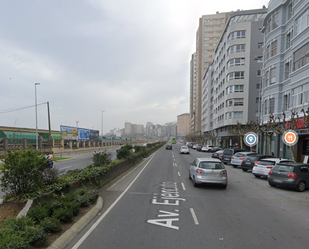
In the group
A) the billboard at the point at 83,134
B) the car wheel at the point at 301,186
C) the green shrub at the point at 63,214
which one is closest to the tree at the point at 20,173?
the green shrub at the point at 63,214

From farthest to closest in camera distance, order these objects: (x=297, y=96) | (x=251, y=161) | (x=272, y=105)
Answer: (x=272, y=105)
(x=297, y=96)
(x=251, y=161)

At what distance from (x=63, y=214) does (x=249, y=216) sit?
5330 mm

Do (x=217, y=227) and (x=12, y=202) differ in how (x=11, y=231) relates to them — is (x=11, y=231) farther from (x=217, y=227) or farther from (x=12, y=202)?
(x=217, y=227)

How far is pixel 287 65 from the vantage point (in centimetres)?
2405

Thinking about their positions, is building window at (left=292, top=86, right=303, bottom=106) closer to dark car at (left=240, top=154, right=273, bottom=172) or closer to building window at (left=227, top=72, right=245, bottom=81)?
dark car at (left=240, top=154, right=273, bottom=172)

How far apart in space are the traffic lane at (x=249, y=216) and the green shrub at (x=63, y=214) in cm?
340

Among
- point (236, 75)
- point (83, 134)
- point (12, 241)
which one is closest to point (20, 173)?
point (12, 241)

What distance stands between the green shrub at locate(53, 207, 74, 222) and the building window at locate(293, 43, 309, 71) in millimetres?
22445

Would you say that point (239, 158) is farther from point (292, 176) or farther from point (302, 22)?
point (302, 22)

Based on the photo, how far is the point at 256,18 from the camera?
46.8 m

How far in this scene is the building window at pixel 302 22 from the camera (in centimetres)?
1936

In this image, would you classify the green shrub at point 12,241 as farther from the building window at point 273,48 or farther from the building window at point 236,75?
the building window at point 236,75

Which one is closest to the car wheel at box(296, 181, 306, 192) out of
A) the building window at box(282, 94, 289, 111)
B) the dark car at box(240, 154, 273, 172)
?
the dark car at box(240, 154, 273, 172)

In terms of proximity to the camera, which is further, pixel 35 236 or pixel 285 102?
pixel 285 102
